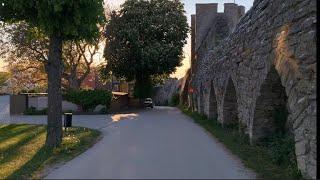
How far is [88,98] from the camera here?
3444 centimetres

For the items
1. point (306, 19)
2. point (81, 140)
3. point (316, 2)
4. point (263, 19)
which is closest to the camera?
point (316, 2)

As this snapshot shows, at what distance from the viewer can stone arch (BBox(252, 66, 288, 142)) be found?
11805mm

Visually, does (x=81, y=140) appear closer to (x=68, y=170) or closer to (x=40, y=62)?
(x=68, y=170)

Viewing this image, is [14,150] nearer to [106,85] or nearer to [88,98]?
[88,98]

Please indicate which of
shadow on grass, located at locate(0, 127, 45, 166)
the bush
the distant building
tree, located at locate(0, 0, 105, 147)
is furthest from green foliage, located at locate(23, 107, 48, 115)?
the distant building

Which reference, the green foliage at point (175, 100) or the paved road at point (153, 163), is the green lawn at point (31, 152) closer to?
the paved road at point (153, 163)

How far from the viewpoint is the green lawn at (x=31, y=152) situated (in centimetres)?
1032

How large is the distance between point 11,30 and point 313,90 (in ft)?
116

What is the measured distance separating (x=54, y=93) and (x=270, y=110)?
616 cm

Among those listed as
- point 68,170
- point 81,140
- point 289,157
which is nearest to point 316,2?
point 289,157

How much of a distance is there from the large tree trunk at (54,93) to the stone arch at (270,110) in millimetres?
5647

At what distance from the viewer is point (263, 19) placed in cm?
1156

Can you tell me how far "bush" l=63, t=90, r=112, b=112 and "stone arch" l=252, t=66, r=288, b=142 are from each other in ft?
75.0

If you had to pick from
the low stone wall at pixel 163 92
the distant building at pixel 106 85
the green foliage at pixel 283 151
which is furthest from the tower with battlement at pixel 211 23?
the low stone wall at pixel 163 92
